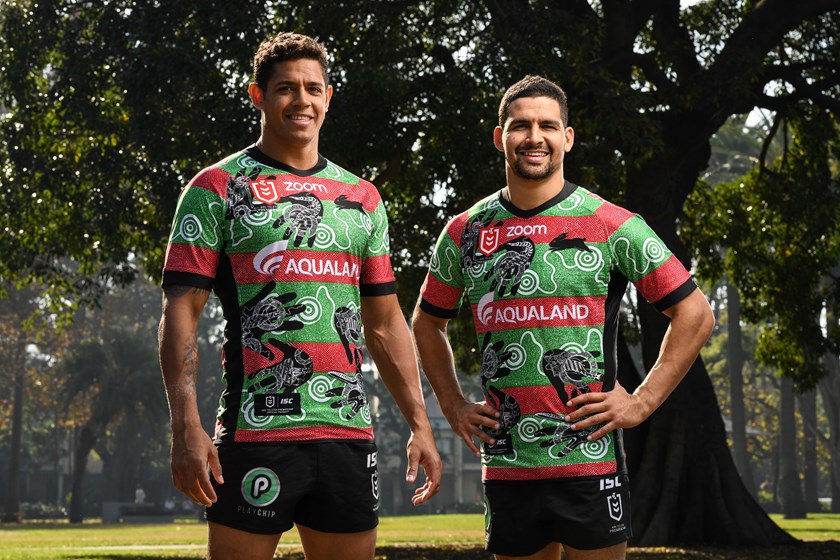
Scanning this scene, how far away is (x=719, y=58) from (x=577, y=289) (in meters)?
14.3

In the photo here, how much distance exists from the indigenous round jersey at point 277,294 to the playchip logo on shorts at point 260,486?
114mm

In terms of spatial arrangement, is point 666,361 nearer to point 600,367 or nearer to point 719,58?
point 600,367

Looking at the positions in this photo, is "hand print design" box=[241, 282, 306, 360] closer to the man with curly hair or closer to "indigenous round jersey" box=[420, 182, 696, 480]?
the man with curly hair

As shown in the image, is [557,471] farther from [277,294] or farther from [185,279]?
[185,279]

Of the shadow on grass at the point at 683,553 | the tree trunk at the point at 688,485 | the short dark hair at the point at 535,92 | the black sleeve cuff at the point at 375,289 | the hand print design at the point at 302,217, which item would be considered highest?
the short dark hair at the point at 535,92

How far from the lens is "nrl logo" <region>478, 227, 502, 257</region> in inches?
203

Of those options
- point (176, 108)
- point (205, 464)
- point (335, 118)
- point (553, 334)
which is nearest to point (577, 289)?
point (553, 334)

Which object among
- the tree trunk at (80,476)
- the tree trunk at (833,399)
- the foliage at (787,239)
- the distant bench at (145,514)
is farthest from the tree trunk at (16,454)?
the foliage at (787,239)

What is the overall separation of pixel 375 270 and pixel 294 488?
3.02 feet

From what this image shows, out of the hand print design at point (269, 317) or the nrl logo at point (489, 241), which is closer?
the hand print design at point (269, 317)

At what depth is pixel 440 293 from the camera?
547 centimetres

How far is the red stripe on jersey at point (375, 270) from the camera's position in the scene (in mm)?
4793

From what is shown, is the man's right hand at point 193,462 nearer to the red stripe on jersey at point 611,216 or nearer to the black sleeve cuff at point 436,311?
the black sleeve cuff at point 436,311

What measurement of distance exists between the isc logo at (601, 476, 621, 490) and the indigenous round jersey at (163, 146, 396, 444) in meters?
0.98
